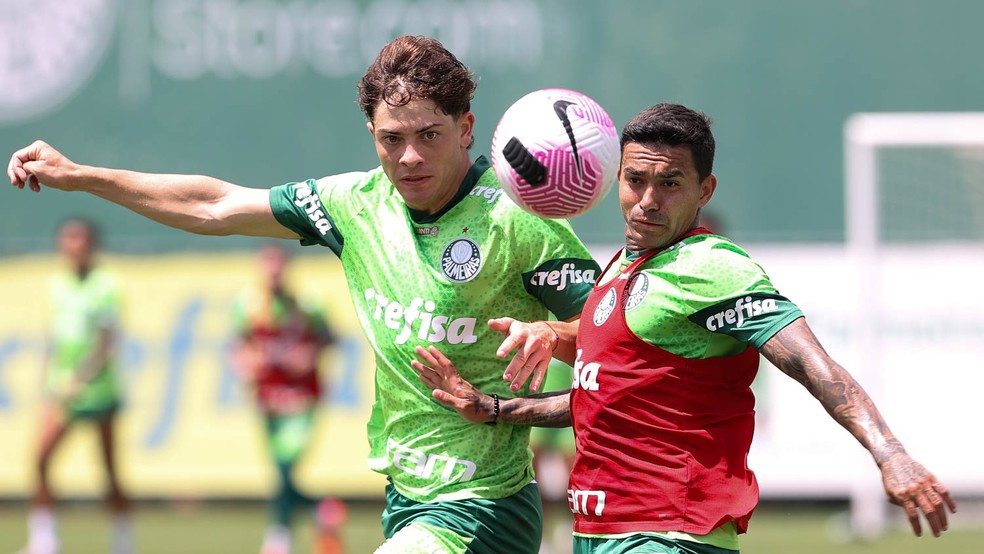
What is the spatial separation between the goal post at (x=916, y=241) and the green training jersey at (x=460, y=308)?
855 cm

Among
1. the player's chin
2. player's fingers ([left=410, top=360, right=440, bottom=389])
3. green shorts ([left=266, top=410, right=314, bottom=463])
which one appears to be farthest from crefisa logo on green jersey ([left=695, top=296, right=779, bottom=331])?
green shorts ([left=266, top=410, right=314, bottom=463])

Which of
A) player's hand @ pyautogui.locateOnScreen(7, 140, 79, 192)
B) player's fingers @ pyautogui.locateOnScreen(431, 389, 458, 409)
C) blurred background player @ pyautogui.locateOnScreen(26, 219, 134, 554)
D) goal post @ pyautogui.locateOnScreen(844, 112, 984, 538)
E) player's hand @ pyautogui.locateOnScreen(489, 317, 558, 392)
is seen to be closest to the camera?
player's hand @ pyautogui.locateOnScreen(489, 317, 558, 392)

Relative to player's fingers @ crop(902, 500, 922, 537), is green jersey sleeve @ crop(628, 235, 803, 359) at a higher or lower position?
higher

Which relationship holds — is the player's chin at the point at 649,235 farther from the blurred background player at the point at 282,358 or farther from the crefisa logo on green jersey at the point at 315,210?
the blurred background player at the point at 282,358

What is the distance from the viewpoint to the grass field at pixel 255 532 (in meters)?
11.1

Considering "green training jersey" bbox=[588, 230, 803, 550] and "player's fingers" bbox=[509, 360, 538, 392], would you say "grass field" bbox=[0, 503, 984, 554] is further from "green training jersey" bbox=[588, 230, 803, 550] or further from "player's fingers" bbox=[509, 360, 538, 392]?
"green training jersey" bbox=[588, 230, 803, 550]

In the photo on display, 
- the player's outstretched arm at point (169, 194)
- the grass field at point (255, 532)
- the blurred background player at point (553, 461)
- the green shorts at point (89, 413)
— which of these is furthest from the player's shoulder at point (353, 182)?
the green shorts at point (89, 413)

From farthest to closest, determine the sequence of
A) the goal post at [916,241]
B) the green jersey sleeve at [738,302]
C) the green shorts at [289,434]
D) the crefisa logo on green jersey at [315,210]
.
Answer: the goal post at [916,241], the green shorts at [289,434], the crefisa logo on green jersey at [315,210], the green jersey sleeve at [738,302]

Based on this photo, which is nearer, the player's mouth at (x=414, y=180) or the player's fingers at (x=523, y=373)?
the player's fingers at (x=523, y=373)

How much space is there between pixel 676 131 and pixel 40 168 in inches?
82.3

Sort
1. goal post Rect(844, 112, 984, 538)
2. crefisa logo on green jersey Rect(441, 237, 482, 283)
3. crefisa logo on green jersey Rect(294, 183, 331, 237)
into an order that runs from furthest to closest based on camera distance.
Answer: goal post Rect(844, 112, 984, 538), crefisa logo on green jersey Rect(294, 183, 331, 237), crefisa logo on green jersey Rect(441, 237, 482, 283)

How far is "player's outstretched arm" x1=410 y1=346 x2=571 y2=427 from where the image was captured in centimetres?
442

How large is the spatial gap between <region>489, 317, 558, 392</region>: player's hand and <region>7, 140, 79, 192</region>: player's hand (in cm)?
156

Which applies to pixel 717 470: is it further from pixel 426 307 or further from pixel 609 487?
pixel 426 307
